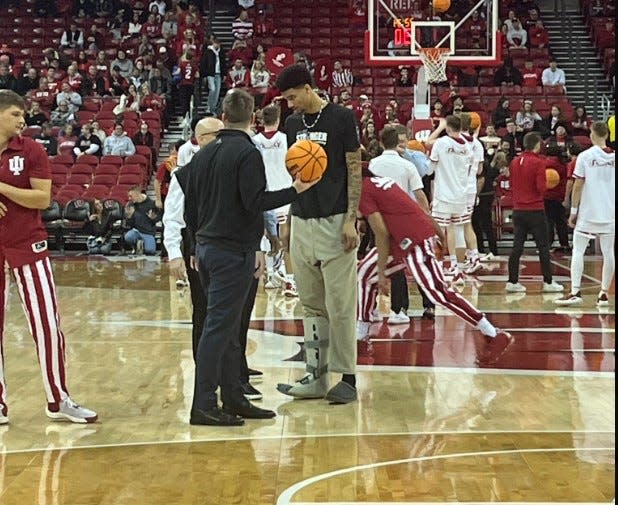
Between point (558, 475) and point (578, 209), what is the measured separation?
6157 millimetres

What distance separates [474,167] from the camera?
12.8 metres

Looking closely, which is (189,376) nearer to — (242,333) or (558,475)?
(242,333)

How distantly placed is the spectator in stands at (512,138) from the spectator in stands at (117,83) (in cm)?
767

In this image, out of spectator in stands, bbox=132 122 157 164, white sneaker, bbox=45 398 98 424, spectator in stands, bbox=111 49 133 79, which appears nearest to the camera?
white sneaker, bbox=45 398 98 424

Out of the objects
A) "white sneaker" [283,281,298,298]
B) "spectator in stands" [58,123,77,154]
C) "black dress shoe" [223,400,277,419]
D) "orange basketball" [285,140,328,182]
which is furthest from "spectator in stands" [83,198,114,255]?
"orange basketball" [285,140,328,182]

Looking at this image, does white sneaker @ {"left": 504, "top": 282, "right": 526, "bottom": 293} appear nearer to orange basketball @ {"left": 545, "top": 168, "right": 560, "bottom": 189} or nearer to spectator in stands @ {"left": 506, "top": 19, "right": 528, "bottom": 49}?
orange basketball @ {"left": 545, "top": 168, "right": 560, "bottom": 189}

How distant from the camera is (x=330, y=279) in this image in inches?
249

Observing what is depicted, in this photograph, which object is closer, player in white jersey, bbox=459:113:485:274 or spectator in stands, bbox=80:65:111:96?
player in white jersey, bbox=459:113:485:274

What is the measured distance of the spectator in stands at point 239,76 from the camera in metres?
21.6

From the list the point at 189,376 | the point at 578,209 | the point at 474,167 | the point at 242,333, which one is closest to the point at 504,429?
the point at 242,333

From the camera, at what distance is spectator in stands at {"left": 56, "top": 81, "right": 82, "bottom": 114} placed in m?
21.1

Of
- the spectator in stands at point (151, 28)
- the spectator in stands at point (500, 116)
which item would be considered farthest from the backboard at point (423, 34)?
the spectator in stands at point (151, 28)

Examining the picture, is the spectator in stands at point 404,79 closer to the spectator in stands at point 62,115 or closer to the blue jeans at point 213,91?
the blue jeans at point 213,91

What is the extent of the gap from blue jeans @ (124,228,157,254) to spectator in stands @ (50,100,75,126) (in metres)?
4.39
